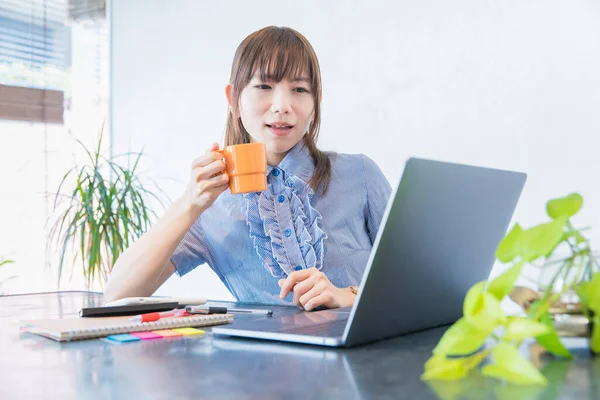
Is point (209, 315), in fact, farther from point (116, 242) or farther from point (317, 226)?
point (116, 242)

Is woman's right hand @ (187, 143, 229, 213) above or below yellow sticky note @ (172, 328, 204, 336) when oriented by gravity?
above

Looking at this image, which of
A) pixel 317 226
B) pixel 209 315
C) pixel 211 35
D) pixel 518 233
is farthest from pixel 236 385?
pixel 211 35

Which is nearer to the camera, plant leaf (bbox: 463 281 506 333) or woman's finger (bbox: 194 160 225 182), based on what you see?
plant leaf (bbox: 463 281 506 333)

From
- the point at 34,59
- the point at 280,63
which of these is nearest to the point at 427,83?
the point at 280,63

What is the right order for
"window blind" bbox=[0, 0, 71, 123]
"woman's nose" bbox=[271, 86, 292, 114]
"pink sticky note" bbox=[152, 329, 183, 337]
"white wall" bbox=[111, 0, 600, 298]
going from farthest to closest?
"window blind" bbox=[0, 0, 71, 123]
"white wall" bbox=[111, 0, 600, 298]
"woman's nose" bbox=[271, 86, 292, 114]
"pink sticky note" bbox=[152, 329, 183, 337]

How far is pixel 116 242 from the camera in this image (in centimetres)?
344

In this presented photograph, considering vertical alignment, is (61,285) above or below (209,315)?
below

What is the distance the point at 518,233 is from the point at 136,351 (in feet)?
1.54

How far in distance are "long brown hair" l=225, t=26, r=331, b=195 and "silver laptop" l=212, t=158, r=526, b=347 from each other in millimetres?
780

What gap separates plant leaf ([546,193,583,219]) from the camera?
643mm

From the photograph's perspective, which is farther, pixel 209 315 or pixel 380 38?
pixel 380 38

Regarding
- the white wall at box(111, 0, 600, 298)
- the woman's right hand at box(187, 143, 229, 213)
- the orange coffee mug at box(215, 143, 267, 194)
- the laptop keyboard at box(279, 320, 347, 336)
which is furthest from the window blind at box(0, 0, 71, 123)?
the laptop keyboard at box(279, 320, 347, 336)

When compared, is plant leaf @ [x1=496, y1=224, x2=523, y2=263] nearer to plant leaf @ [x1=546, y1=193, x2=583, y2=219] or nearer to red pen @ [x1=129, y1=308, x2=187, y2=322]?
plant leaf @ [x1=546, y1=193, x2=583, y2=219]

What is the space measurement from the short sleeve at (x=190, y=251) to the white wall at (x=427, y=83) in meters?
1.58
